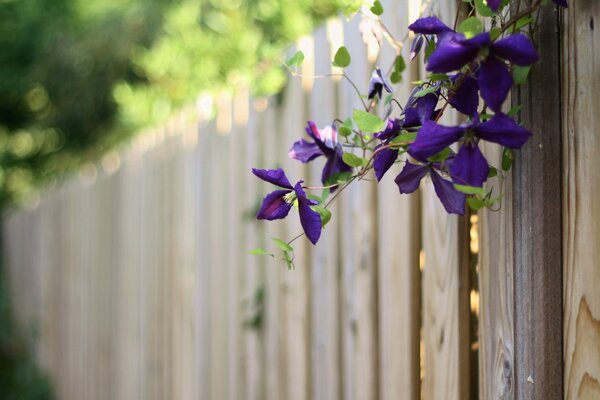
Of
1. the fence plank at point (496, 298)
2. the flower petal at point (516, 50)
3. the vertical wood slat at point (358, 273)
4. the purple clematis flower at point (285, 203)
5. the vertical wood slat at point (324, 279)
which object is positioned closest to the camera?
the flower petal at point (516, 50)

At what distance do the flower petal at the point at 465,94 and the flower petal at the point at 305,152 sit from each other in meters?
0.35

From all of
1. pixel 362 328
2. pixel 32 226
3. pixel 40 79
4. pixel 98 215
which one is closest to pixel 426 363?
pixel 362 328

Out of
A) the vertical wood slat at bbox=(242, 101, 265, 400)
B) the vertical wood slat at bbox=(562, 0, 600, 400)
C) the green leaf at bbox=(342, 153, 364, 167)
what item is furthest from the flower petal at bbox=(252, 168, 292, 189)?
the vertical wood slat at bbox=(242, 101, 265, 400)

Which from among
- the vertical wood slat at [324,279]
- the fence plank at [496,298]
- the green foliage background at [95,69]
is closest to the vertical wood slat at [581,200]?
the fence plank at [496,298]

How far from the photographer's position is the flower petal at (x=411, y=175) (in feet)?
3.64

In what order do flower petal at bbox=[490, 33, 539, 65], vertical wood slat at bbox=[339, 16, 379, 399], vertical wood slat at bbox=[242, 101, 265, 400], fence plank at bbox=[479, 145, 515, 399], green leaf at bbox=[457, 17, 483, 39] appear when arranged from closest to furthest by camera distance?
flower petal at bbox=[490, 33, 539, 65]
green leaf at bbox=[457, 17, 483, 39]
fence plank at bbox=[479, 145, 515, 399]
vertical wood slat at bbox=[339, 16, 379, 399]
vertical wood slat at bbox=[242, 101, 265, 400]

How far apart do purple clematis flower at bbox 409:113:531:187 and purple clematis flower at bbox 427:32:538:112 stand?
0.05m

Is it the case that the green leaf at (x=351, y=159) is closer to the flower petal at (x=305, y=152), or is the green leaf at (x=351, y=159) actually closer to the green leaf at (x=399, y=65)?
the flower petal at (x=305, y=152)

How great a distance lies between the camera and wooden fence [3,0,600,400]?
1.19m

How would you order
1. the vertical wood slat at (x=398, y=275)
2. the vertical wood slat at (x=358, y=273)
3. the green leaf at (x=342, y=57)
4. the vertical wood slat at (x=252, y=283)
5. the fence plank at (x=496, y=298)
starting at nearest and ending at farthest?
1. the fence plank at (x=496, y=298)
2. the green leaf at (x=342, y=57)
3. the vertical wood slat at (x=398, y=275)
4. the vertical wood slat at (x=358, y=273)
5. the vertical wood slat at (x=252, y=283)

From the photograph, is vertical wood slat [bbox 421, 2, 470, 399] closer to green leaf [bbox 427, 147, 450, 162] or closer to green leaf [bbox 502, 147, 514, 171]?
green leaf [bbox 502, 147, 514, 171]

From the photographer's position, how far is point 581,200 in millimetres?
1152

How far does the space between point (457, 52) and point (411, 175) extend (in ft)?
0.76

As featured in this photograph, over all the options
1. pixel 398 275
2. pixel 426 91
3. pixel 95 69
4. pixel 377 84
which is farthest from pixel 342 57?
pixel 95 69
